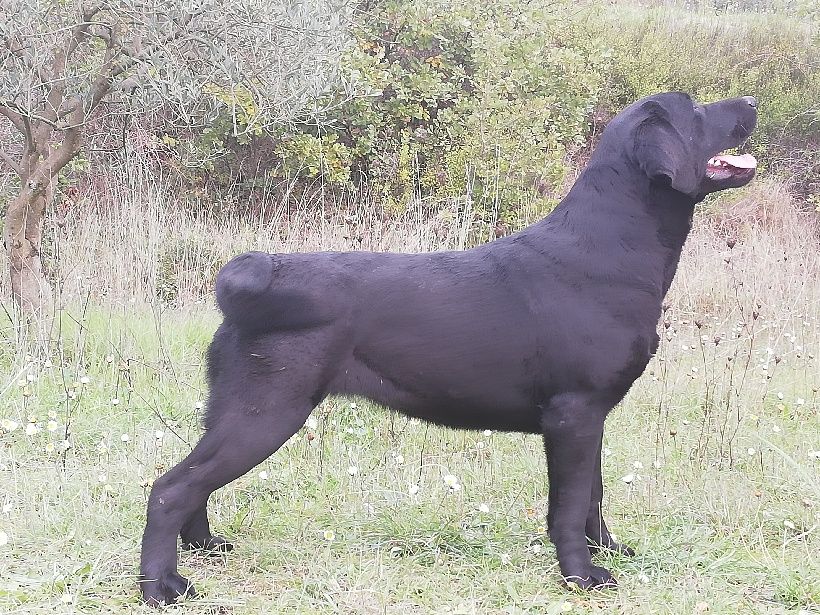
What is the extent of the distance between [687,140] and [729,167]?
0.65 ft

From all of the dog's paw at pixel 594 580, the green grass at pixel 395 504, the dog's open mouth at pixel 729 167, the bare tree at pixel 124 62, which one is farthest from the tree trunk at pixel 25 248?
the dog's open mouth at pixel 729 167

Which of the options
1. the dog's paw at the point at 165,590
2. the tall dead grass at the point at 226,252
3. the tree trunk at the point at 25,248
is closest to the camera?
the dog's paw at the point at 165,590

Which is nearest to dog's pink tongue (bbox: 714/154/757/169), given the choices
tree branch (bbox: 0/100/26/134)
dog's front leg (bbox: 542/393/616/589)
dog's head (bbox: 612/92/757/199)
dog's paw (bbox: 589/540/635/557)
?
dog's head (bbox: 612/92/757/199)

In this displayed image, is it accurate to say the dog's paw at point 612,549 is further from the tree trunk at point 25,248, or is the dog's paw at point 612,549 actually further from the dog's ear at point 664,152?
the tree trunk at point 25,248

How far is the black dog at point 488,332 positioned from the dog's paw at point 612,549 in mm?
192

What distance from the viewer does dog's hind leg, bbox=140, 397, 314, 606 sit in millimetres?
2891

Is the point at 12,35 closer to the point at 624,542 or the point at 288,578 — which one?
the point at 288,578

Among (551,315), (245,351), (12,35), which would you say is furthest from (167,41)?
(551,315)

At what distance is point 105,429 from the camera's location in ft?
14.8

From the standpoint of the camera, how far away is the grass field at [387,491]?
2959mm

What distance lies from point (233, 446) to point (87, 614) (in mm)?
717

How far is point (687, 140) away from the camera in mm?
3039

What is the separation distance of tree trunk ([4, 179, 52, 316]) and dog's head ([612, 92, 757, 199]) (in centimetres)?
441

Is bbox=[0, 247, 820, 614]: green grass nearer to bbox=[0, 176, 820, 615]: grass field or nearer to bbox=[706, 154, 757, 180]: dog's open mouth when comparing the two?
bbox=[0, 176, 820, 615]: grass field
